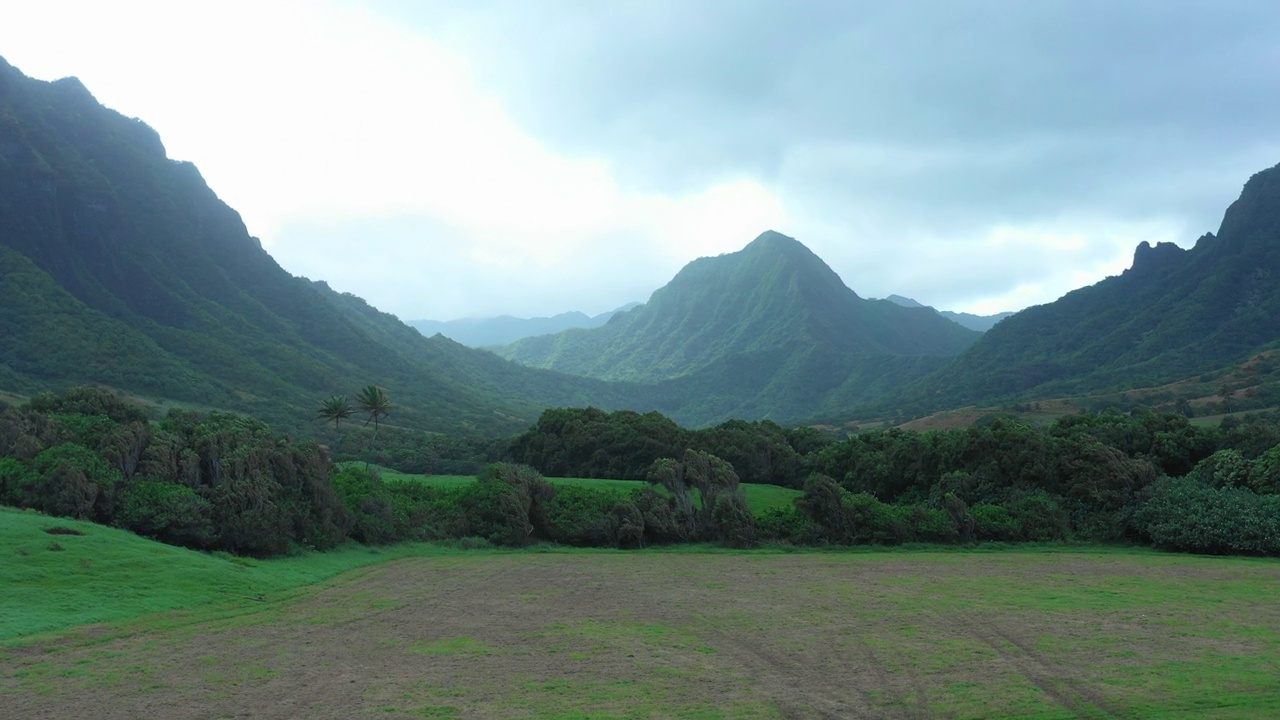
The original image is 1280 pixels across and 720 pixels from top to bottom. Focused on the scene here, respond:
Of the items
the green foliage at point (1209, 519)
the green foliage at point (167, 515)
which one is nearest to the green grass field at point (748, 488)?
the green foliage at point (1209, 519)

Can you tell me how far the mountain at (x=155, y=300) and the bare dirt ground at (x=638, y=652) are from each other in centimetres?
7196

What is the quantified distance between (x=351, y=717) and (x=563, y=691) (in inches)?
124

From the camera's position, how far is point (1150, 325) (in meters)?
135

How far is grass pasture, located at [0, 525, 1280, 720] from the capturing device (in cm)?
1211

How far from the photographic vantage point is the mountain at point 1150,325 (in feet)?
390

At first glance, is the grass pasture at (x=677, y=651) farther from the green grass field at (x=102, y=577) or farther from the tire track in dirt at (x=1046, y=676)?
the green grass field at (x=102, y=577)

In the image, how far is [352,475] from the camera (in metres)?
33.9

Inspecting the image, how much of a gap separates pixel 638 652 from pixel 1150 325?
146680 mm

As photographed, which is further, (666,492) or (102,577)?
(666,492)

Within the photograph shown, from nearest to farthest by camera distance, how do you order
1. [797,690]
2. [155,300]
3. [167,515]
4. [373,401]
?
[797,690]
[167,515]
[373,401]
[155,300]

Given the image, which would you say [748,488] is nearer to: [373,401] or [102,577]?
[373,401]

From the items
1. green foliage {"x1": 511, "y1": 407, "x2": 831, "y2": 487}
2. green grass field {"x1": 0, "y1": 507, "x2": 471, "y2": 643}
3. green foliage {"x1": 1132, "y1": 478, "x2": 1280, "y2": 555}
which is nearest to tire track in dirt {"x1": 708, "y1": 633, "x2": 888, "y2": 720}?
green grass field {"x1": 0, "y1": 507, "x2": 471, "y2": 643}

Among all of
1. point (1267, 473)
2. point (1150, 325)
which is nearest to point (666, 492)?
point (1267, 473)

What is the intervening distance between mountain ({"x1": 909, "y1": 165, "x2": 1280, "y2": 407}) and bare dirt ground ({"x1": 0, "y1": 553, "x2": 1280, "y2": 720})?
10323 centimetres
